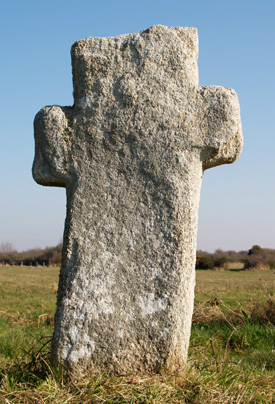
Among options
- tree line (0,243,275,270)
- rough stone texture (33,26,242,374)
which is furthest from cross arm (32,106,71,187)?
tree line (0,243,275,270)

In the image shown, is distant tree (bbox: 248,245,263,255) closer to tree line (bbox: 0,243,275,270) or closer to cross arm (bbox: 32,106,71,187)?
tree line (bbox: 0,243,275,270)

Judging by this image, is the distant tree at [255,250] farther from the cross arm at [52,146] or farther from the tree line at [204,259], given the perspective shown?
the cross arm at [52,146]

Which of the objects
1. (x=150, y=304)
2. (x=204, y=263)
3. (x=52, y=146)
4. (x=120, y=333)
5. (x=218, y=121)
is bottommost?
(x=204, y=263)

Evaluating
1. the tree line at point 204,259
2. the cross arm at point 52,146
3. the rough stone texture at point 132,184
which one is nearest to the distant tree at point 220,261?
the tree line at point 204,259

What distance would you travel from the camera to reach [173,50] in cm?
317

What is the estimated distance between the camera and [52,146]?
322 cm

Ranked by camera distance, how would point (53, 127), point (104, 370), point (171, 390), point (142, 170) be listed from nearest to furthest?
point (171, 390) → point (104, 370) → point (142, 170) → point (53, 127)

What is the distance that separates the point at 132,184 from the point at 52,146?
0.73 metres

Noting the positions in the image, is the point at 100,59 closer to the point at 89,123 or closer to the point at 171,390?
the point at 89,123

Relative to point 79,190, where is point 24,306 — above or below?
below

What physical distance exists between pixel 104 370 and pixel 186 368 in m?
0.60

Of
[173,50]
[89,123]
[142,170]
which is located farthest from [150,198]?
[173,50]

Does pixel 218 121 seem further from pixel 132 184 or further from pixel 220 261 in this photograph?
pixel 220 261

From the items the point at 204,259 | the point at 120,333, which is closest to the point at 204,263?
the point at 204,259
